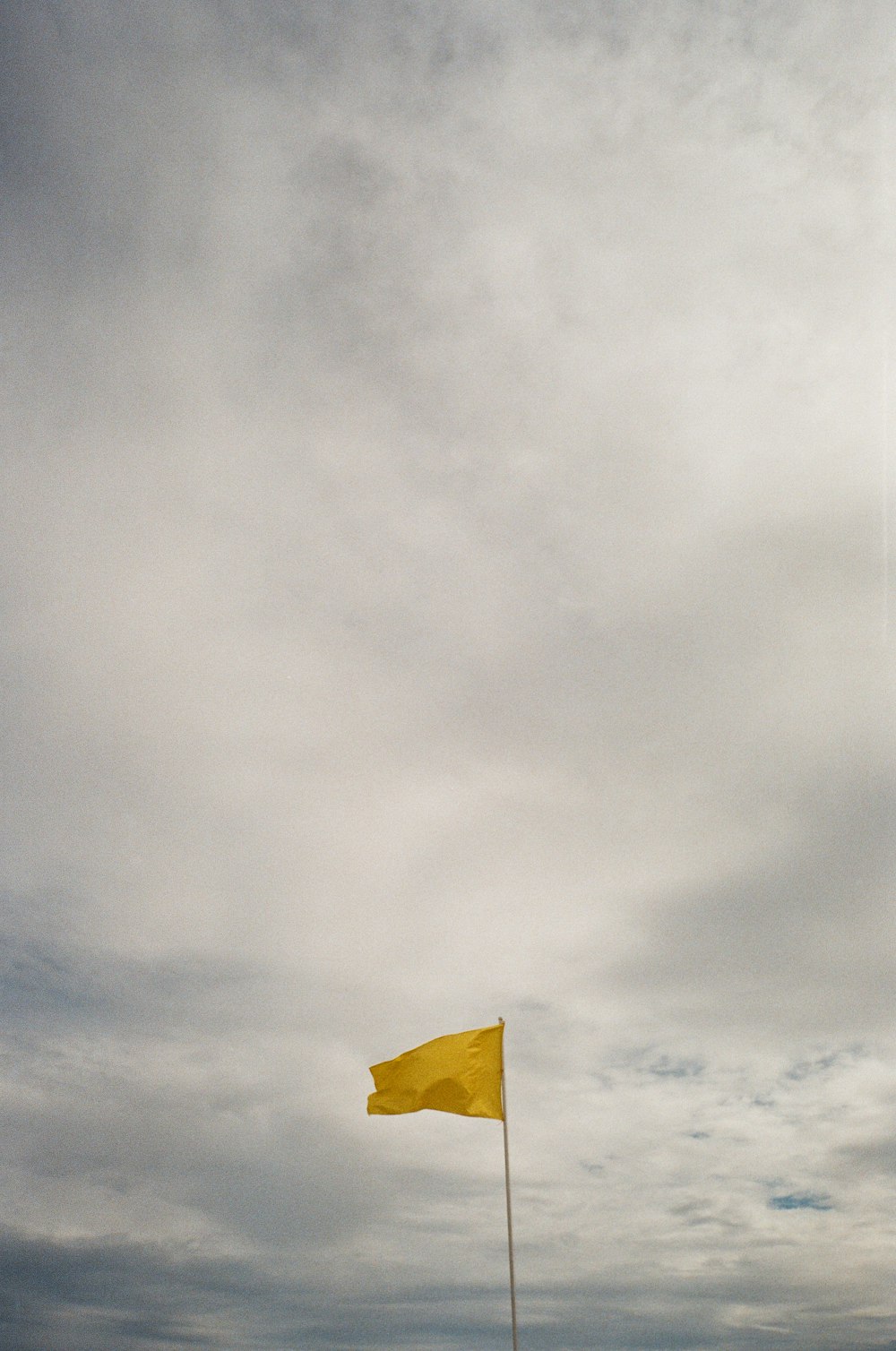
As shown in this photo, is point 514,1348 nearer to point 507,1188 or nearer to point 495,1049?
point 507,1188

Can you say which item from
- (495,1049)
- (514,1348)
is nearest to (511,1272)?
(514,1348)

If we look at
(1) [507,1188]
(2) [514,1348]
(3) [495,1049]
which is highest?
(3) [495,1049]

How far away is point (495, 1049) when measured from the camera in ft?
249

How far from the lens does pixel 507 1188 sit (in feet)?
245

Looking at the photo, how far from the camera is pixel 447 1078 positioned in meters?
75.4

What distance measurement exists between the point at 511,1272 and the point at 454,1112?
6.34 metres

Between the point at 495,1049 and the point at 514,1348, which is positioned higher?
the point at 495,1049

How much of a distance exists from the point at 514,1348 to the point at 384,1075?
11.4 m

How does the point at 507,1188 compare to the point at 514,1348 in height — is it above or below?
above

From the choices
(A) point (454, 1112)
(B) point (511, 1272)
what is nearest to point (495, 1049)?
(A) point (454, 1112)

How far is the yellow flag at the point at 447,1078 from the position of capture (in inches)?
2963

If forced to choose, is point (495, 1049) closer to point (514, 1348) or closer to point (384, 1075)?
point (384, 1075)

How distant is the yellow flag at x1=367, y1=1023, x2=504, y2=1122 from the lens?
7525 cm

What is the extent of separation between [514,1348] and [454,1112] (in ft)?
29.5
